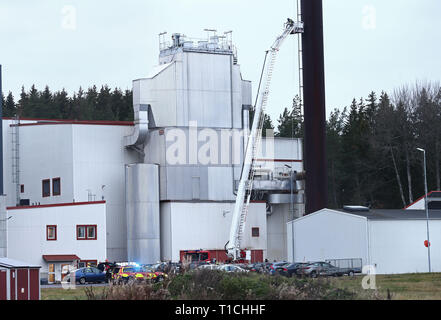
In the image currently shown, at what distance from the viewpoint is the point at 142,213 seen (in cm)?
7369

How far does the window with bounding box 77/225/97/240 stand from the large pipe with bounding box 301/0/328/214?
17649 mm

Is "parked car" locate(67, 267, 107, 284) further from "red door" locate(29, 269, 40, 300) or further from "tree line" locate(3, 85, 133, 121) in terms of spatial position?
"tree line" locate(3, 85, 133, 121)

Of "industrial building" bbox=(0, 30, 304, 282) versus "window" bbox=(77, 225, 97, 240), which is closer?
"window" bbox=(77, 225, 97, 240)

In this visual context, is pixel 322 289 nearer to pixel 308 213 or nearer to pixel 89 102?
pixel 308 213

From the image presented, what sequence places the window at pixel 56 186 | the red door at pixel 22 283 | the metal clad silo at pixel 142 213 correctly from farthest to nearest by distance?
the window at pixel 56 186 → the metal clad silo at pixel 142 213 → the red door at pixel 22 283

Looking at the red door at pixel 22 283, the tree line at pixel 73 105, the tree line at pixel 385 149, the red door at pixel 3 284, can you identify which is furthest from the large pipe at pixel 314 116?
the tree line at pixel 73 105

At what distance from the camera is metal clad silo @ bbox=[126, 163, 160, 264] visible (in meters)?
73.1

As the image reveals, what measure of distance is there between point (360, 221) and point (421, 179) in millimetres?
48708

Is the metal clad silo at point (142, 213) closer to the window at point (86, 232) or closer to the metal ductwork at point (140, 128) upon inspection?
the metal ductwork at point (140, 128)

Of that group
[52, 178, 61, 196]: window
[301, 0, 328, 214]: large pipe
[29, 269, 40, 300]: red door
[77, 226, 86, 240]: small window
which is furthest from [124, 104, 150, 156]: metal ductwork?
[29, 269, 40, 300]: red door

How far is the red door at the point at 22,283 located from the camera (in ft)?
116

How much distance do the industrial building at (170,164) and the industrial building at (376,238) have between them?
1272 centimetres
